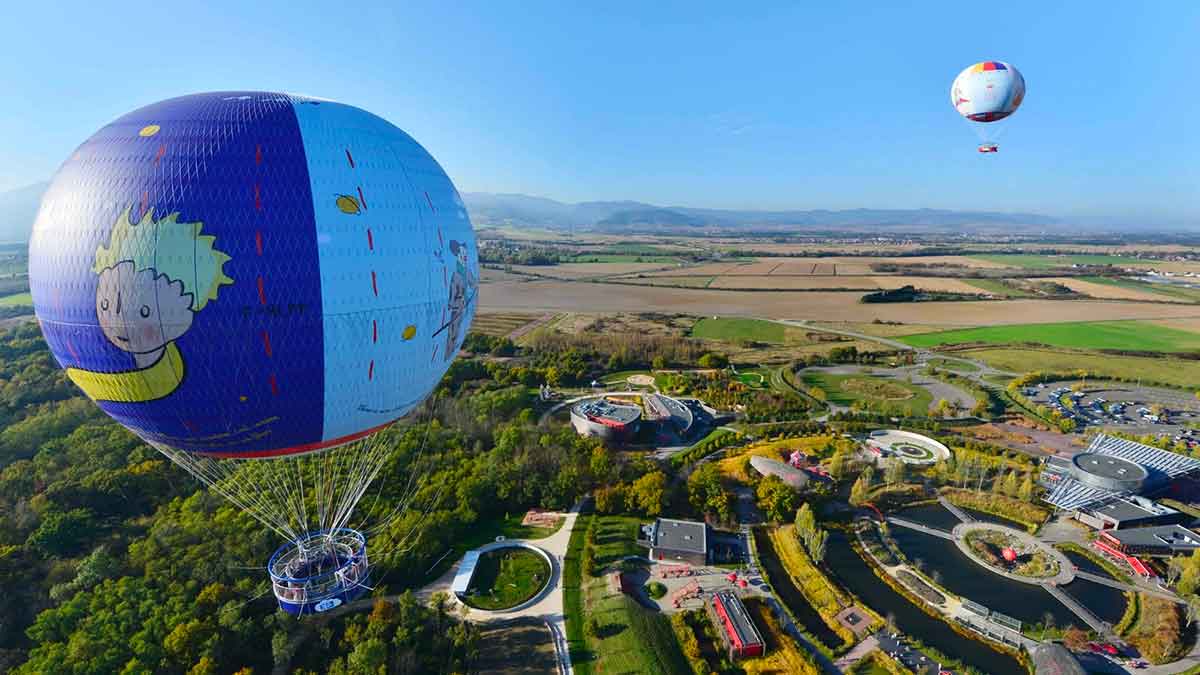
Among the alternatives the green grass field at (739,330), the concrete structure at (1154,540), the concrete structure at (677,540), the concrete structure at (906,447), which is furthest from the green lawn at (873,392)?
the concrete structure at (677,540)

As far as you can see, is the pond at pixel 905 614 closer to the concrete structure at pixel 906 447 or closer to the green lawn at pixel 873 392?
the concrete structure at pixel 906 447

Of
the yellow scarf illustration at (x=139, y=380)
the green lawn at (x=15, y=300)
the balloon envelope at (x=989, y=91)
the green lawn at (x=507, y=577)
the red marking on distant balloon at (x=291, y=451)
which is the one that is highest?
the balloon envelope at (x=989, y=91)

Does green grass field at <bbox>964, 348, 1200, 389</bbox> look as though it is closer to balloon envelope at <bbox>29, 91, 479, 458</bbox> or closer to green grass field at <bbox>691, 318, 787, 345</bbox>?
green grass field at <bbox>691, 318, 787, 345</bbox>

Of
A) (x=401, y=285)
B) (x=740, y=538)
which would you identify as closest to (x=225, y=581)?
(x=401, y=285)

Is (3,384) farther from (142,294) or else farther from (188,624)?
(142,294)

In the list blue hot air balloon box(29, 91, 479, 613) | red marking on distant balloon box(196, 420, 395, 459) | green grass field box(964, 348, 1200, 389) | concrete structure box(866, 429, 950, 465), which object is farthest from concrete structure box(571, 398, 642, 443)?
green grass field box(964, 348, 1200, 389)

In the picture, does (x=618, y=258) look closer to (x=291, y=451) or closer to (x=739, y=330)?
(x=739, y=330)

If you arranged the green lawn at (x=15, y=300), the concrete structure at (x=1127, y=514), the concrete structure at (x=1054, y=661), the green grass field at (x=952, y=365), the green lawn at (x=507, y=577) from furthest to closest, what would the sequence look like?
1. the green lawn at (x=15, y=300)
2. the green grass field at (x=952, y=365)
3. the concrete structure at (x=1127, y=514)
4. the green lawn at (x=507, y=577)
5. the concrete structure at (x=1054, y=661)
